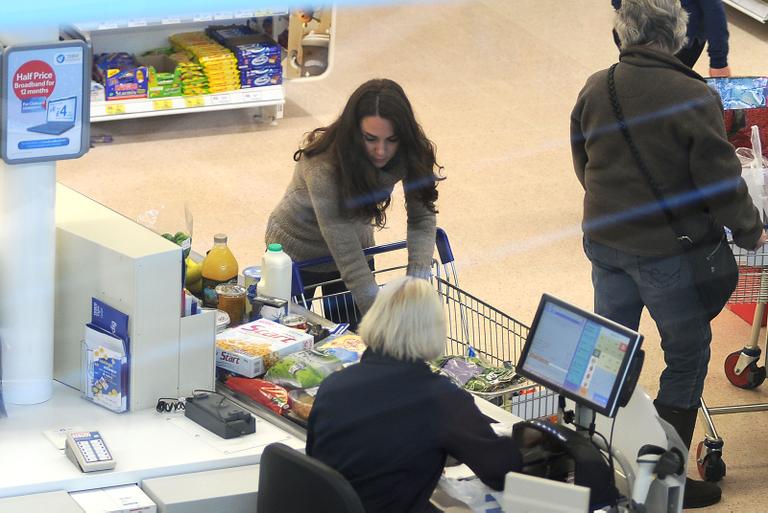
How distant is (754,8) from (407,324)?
7191 mm

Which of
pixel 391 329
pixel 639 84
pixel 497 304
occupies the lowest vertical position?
pixel 497 304

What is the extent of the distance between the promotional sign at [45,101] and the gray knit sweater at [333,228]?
0.97m

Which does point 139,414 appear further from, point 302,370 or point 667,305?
point 667,305

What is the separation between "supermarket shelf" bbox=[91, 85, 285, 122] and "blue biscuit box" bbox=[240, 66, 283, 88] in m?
0.03

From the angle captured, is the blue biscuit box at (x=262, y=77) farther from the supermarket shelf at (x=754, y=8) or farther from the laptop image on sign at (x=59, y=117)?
the laptop image on sign at (x=59, y=117)

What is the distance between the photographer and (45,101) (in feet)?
10.4

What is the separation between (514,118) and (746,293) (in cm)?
340

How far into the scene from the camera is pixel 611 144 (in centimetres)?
407

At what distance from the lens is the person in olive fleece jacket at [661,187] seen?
3.91 meters

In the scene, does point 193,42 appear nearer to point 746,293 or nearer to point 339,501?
point 746,293

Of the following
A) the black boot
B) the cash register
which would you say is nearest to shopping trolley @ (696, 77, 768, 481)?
the black boot

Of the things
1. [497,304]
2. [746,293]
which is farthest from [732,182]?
[497,304]

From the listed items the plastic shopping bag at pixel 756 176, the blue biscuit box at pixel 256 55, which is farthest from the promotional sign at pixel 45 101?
the blue biscuit box at pixel 256 55

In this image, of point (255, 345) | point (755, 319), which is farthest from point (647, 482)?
point (755, 319)
